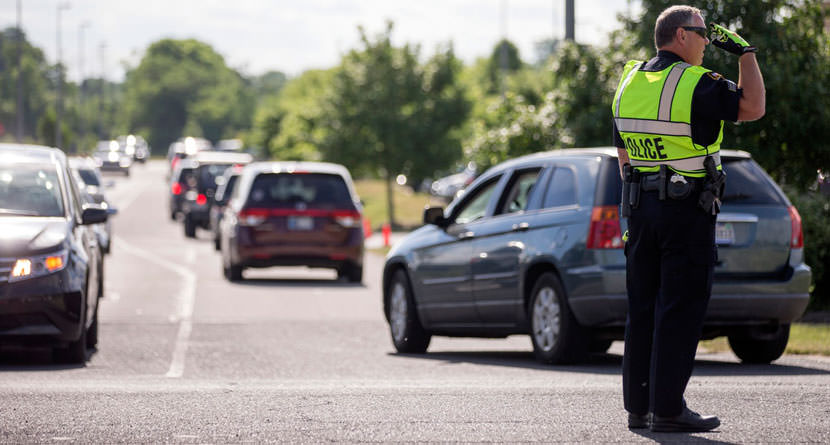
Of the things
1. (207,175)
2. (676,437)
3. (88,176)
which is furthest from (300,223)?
(676,437)

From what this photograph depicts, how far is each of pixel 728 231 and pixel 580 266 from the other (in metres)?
1.02

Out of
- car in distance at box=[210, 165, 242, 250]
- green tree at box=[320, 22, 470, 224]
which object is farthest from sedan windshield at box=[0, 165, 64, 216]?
green tree at box=[320, 22, 470, 224]

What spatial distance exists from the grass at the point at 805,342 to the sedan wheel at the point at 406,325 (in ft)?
7.86

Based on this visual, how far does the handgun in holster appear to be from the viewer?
6562mm

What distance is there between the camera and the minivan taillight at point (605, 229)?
34.2ft

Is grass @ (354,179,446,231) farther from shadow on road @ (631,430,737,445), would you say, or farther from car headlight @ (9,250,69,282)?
shadow on road @ (631,430,737,445)

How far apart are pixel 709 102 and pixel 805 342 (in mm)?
6900

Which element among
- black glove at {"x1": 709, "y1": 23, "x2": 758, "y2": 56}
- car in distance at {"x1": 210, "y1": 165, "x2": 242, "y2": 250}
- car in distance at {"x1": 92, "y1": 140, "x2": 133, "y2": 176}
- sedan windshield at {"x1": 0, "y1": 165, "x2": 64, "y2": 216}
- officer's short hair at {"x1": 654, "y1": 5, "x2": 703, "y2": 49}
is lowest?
car in distance at {"x1": 92, "y1": 140, "x2": 133, "y2": 176}

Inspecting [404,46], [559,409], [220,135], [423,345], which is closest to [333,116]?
[404,46]

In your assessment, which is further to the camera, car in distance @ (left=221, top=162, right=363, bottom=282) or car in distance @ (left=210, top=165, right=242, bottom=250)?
car in distance @ (left=210, top=165, right=242, bottom=250)

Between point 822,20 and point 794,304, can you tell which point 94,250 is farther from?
point 822,20

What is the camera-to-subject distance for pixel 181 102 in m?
178

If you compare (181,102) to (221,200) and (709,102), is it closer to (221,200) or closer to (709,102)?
(221,200)

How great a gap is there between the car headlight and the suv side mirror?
9.51ft
